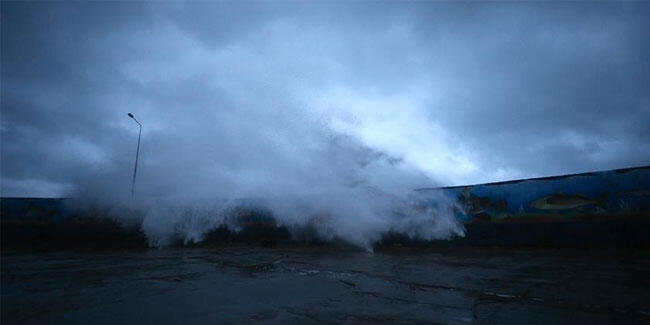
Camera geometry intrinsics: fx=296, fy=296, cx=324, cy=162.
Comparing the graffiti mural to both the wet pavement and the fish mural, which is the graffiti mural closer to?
the fish mural

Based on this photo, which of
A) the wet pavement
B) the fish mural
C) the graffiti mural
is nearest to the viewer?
the wet pavement

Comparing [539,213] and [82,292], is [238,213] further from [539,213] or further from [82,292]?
[539,213]

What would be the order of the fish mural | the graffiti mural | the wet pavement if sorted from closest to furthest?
the wet pavement → the graffiti mural → the fish mural

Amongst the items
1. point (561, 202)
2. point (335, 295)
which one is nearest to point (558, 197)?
point (561, 202)

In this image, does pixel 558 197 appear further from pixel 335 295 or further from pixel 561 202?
pixel 335 295

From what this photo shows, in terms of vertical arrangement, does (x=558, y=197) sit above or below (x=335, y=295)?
above

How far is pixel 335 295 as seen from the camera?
3.12 meters

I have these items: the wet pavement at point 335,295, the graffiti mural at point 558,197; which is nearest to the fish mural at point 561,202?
the graffiti mural at point 558,197

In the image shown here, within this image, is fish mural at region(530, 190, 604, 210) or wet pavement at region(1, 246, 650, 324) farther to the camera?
fish mural at region(530, 190, 604, 210)

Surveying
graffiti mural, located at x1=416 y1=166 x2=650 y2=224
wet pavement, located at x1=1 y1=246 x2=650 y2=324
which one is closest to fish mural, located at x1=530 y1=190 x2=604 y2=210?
graffiti mural, located at x1=416 y1=166 x2=650 y2=224

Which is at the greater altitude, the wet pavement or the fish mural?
the fish mural

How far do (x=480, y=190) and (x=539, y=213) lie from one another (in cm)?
162

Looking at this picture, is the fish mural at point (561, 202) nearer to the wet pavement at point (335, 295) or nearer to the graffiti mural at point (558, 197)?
the graffiti mural at point (558, 197)

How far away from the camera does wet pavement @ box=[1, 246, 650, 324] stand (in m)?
2.41
